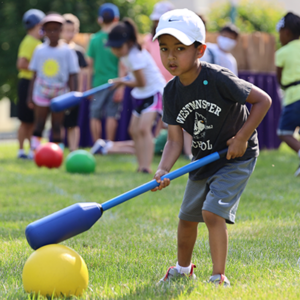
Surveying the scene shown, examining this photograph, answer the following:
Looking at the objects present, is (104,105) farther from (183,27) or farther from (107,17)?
(183,27)

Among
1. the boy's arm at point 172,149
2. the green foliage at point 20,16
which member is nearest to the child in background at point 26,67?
the boy's arm at point 172,149

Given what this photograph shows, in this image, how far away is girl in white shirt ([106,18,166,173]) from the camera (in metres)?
6.23

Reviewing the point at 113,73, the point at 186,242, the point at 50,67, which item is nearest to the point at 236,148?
the point at 186,242

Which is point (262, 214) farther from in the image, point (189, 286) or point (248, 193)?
point (189, 286)

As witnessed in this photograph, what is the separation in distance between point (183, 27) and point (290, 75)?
398 cm

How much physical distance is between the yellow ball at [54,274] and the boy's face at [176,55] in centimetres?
113

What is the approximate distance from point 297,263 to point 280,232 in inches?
29.0

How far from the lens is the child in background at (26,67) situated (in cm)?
830

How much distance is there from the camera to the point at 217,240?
8.56ft

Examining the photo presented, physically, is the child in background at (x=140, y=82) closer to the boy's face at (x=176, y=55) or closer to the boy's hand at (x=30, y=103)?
the boy's hand at (x=30, y=103)

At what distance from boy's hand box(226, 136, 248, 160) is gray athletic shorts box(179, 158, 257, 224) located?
0.09 meters

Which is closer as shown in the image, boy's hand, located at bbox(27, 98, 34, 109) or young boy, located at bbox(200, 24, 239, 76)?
young boy, located at bbox(200, 24, 239, 76)

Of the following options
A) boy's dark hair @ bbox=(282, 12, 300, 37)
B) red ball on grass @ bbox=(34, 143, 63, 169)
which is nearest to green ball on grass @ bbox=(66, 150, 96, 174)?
red ball on grass @ bbox=(34, 143, 63, 169)

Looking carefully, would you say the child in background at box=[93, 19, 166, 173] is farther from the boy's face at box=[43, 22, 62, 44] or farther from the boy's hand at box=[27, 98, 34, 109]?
the boy's hand at box=[27, 98, 34, 109]
